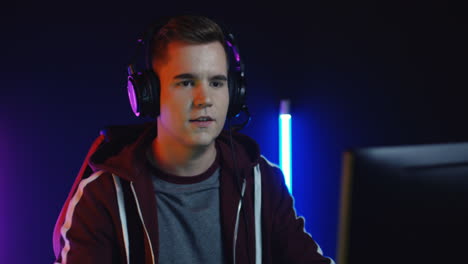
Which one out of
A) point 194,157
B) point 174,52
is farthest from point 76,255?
point 174,52

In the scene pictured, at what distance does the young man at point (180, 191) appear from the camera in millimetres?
1186

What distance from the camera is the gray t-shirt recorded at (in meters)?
1.24

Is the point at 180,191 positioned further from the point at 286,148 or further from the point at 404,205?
the point at 286,148

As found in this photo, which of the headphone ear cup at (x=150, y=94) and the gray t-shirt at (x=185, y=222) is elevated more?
the headphone ear cup at (x=150, y=94)

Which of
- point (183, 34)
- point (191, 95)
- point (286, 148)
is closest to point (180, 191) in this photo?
point (191, 95)

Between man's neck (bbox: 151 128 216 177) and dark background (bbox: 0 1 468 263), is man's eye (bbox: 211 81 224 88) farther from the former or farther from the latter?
dark background (bbox: 0 1 468 263)

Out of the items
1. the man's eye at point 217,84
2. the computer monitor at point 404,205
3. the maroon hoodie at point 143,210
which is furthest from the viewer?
the man's eye at point 217,84

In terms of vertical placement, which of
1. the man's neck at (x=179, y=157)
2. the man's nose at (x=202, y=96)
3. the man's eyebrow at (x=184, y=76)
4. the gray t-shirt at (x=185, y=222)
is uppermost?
the man's eyebrow at (x=184, y=76)

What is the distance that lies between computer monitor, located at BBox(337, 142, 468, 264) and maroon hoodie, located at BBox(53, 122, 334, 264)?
72 centimetres

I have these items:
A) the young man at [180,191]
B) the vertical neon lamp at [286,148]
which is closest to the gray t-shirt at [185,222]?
the young man at [180,191]

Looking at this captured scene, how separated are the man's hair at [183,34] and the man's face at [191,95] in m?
0.02

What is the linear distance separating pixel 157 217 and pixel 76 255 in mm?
252

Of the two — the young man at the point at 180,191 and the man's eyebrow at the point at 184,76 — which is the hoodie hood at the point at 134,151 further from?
the man's eyebrow at the point at 184,76

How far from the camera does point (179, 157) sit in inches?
49.9
